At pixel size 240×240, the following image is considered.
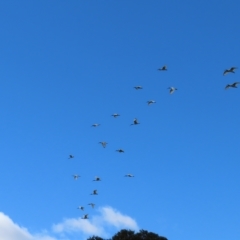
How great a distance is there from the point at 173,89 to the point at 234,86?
6496 mm

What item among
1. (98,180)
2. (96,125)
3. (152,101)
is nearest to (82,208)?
(98,180)

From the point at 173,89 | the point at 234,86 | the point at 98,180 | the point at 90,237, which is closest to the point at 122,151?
the point at 98,180

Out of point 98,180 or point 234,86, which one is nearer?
point 234,86

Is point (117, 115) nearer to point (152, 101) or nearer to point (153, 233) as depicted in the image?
point (152, 101)

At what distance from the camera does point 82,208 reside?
2224 inches

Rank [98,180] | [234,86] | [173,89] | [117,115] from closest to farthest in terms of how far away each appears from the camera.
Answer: [234,86] < [173,89] < [117,115] < [98,180]

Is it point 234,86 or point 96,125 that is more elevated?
point 234,86

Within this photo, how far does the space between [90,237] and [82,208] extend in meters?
9.14

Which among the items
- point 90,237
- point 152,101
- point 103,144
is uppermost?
point 152,101

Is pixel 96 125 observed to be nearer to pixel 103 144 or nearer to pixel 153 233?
pixel 103 144

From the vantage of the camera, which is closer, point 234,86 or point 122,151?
point 234,86

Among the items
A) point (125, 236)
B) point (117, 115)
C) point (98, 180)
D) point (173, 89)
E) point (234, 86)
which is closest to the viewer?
point (234, 86)

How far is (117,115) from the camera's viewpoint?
4900cm

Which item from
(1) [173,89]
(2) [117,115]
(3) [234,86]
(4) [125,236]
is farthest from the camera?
(4) [125,236]
